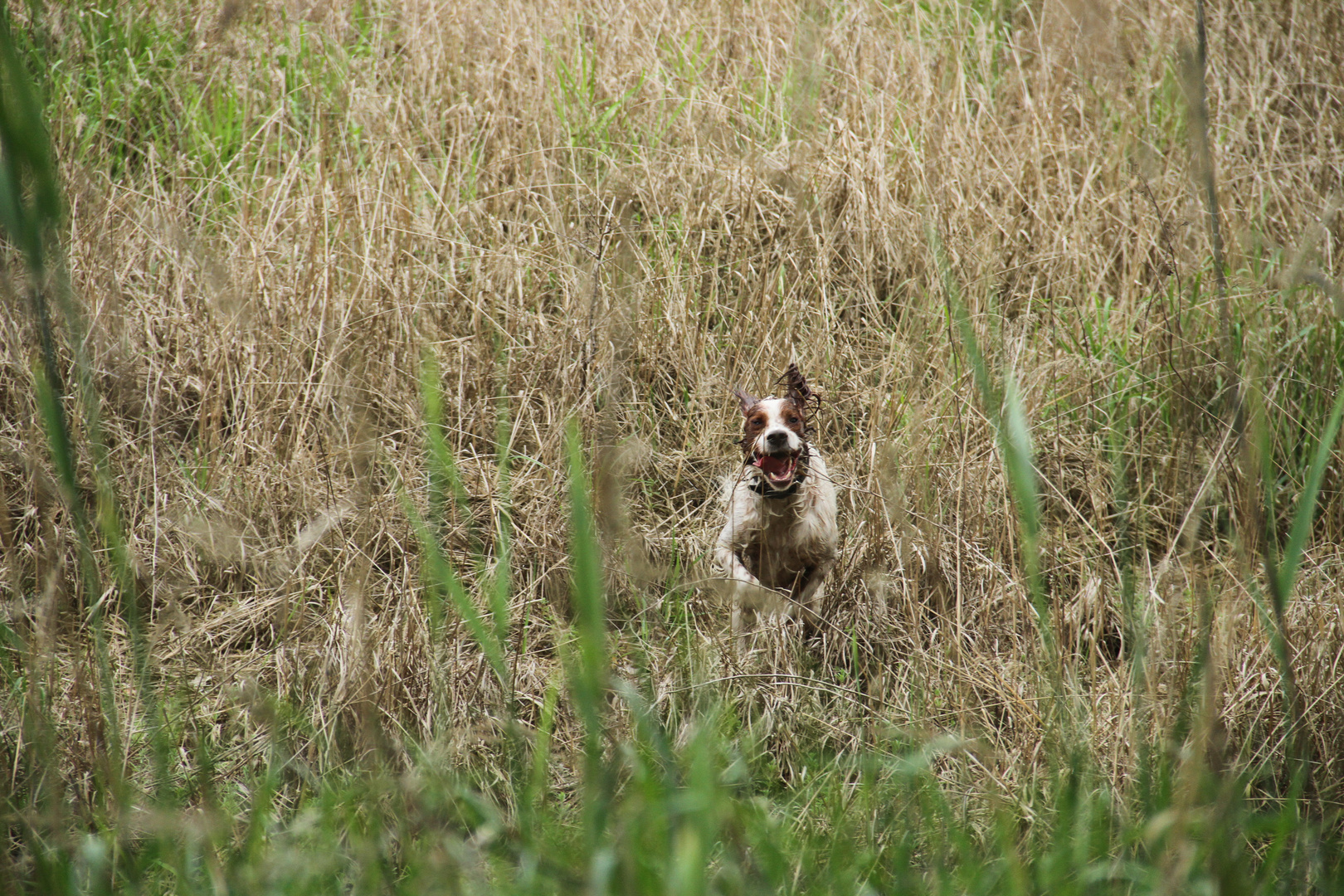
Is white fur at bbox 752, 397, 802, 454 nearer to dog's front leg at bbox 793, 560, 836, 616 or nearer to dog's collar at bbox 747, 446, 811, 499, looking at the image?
dog's collar at bbox 747, 446, 811, 499

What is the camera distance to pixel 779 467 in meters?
3.14

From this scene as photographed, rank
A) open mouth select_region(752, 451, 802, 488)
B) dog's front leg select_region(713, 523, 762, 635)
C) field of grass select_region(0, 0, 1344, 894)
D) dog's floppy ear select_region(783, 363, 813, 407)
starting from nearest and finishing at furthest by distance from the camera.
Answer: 1. field of grass select_region(0, 0, 1344, 894)
2. dog's front leg select_region(713, 523, 762, 635)
3. open mouth select_region(752, 451, 802, 488)
4. dog's floppy ear select_region(783, 363, 813, 407)

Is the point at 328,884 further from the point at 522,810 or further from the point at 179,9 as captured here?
the point at 179,9

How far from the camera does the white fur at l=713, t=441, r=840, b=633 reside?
328cm

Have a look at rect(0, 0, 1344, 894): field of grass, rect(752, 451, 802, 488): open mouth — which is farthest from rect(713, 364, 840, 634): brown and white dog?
rect(0, 0, 1344, 894): field of grass

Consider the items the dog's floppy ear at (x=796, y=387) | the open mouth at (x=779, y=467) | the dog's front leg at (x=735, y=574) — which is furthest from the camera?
the dog's floppy ear at (x=796, y=387)

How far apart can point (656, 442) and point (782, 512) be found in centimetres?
69

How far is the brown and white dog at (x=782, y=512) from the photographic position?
3.13 metres

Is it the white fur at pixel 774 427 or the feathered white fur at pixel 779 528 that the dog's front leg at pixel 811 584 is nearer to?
the feathered white fur at pixel 779 528

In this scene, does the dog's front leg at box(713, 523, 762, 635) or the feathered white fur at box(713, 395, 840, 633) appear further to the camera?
the feathered white fur at box(713, 395, 840, 633)

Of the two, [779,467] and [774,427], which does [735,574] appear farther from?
[774,427]

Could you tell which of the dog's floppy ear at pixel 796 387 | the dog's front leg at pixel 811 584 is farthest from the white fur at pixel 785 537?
the dog's floppy ear at pixel 796 387

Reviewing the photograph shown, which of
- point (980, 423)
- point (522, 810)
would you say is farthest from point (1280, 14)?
point (522, 810)

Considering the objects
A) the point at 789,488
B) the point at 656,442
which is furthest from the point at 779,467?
the point at 656,442
